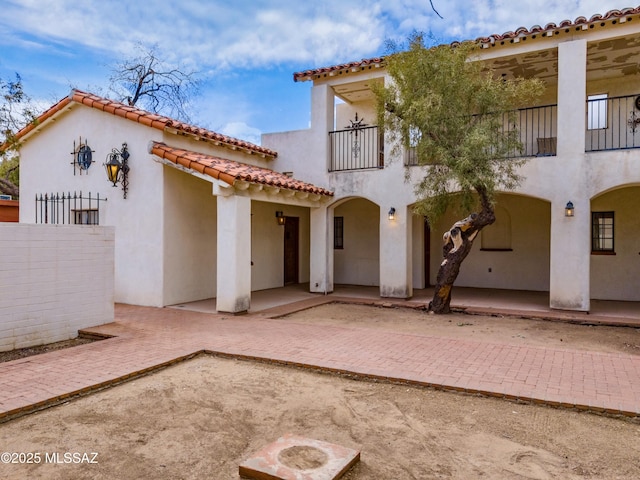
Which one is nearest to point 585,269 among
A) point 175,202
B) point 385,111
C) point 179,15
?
point 385,111

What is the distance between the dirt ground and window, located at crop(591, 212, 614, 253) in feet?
32.6

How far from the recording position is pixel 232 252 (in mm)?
9711

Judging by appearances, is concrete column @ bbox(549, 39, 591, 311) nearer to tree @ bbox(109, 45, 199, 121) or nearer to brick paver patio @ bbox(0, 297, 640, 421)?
brick paver patio @ bbox(0, 297, 640, 421)

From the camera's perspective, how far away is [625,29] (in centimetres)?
981

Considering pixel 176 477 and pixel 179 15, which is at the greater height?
pixel 179 15

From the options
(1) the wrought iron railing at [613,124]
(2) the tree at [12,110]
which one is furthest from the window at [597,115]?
(2) the tree at [12,110]

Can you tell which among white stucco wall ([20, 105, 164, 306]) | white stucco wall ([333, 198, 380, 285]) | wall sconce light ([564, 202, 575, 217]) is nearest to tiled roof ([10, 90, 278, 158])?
white stucco wall ([20, 105, 164, 306])

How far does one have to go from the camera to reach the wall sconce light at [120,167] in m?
10.7

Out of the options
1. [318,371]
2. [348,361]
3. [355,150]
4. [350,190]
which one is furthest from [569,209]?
[318,371]

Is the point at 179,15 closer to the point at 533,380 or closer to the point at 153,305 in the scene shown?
the point at 153,305

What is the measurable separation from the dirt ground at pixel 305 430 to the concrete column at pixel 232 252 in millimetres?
3807

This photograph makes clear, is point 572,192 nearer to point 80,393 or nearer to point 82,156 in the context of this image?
point 80,393

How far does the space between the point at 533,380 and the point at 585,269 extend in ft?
19.8

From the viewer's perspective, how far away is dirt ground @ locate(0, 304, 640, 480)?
11.7 ft
